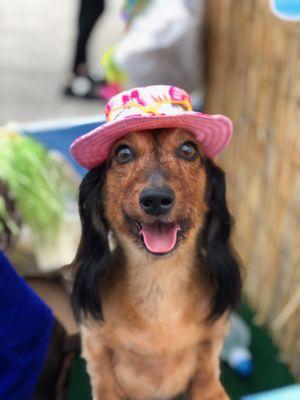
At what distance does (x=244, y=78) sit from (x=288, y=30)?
0.41 m

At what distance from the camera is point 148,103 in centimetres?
124

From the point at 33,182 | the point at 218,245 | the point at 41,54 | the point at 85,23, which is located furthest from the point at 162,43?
the point at 41,54

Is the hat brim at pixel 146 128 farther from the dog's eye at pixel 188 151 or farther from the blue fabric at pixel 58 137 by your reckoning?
the blue fabric at pixel 58 137

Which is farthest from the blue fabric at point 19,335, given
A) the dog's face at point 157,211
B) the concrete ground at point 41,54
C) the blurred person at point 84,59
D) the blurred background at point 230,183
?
the blurred person at point 84,59

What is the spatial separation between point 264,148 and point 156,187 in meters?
1.15

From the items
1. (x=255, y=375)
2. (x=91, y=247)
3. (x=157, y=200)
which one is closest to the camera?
(x=157, y=200)

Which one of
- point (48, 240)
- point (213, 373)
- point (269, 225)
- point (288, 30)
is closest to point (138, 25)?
point (288, 30)

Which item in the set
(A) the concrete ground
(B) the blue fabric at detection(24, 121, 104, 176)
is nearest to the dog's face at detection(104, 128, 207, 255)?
(B) the blue fabric at detection(24, 121, 104, 176)

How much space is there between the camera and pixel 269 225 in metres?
2.28

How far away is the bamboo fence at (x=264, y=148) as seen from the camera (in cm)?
205

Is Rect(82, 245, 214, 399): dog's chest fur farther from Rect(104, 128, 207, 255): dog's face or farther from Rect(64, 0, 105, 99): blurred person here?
Rect(64, 0, 105, 99): blurred person

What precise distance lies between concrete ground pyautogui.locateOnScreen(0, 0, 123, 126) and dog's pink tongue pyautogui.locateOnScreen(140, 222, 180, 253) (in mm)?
2903

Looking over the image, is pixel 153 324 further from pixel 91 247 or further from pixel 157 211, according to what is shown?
pixel 157 211

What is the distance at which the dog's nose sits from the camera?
46.2 inches
